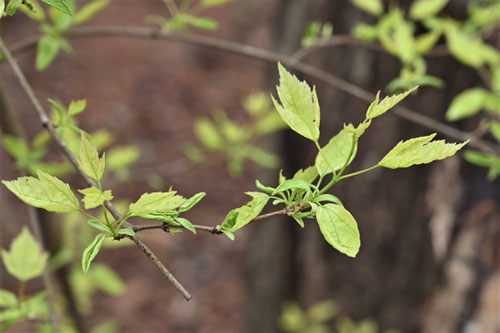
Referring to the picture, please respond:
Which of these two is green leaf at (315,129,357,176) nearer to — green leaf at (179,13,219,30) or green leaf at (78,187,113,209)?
green leaf at (78,187,113,209)

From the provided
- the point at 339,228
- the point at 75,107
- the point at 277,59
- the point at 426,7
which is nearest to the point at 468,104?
the point at 426,7

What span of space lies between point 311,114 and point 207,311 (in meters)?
2.70

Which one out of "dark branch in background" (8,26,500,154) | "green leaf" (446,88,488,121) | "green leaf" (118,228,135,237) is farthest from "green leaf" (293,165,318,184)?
"green leaf" (446,88,488,121)

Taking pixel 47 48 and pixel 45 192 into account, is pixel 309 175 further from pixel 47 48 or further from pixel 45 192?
pixel 47 48

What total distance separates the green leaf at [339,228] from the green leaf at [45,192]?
273 millimetres

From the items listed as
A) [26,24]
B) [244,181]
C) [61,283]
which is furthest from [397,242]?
[26,24]

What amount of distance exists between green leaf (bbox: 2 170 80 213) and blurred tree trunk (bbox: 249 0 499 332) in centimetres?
132

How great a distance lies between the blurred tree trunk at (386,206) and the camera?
5.36ft

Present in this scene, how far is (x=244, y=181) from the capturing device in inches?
149

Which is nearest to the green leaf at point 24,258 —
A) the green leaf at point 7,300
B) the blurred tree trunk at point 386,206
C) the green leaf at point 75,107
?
the green leaf at point 7,300

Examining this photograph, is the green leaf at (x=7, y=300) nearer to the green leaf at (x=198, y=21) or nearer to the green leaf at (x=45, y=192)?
the green leaf at (x=45, y=192)

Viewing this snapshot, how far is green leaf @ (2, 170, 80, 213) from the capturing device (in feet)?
1.71

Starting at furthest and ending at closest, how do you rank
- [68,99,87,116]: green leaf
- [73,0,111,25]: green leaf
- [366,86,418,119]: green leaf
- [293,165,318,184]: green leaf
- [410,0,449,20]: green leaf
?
[410,0,449,20]: green leaf
[73,0,111,25]: green leaf
[68,99,87,116]: green leaf
[293,165,318,184]: green leaf
[366,86,418,119]: green leaf

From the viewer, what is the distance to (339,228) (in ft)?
1.74
